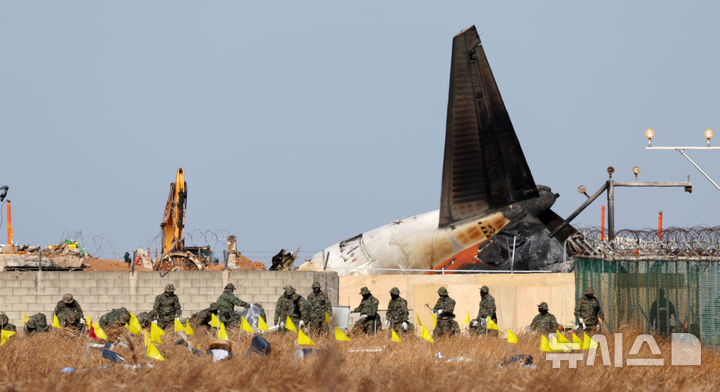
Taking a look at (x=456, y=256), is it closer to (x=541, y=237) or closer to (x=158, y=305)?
(x=541, y=237)

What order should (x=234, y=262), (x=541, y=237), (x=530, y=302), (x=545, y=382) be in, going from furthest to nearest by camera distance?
1. (x=234, y=262)
2. (x=541, y=237)
3. (x=530, y=302)
4. (x=545, y=382)

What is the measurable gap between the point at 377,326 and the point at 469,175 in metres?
10.7

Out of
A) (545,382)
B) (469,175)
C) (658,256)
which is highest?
(469,175)

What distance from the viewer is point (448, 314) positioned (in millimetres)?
24875

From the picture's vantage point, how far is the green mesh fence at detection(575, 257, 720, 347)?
21.6 meters

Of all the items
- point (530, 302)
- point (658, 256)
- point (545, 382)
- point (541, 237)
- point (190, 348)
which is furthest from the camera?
point (541, 237)

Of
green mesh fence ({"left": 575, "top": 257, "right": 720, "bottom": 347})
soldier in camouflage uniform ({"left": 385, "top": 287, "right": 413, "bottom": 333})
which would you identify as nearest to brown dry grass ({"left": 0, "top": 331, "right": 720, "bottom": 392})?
green mesh fence ({"left": 575, "top": 257, "right": 720, "bottom": 347})

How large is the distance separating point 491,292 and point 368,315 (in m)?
4.64

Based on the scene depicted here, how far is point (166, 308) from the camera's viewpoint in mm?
25031

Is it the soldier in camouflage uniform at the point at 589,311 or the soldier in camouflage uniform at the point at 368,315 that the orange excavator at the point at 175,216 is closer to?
the soldier in camouflage uniform at the point at 368,315

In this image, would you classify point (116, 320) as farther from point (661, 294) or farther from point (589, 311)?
point (661, 294)

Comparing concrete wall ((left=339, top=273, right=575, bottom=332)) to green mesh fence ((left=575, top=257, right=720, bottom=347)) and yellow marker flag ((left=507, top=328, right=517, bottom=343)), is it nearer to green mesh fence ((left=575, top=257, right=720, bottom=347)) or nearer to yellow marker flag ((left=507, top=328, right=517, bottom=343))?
green mesh fence ((left=575, top=257, right=720, bottom=347))

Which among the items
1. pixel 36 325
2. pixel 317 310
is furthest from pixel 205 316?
pixel 36 325

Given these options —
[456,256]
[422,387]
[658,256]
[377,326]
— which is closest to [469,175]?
[456,256]
